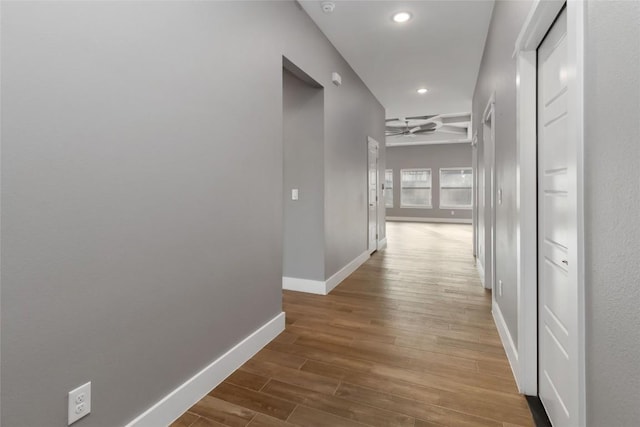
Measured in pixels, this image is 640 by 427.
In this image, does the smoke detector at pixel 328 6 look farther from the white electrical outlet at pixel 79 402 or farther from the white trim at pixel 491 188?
the white electrical outlet at pixel 79 402

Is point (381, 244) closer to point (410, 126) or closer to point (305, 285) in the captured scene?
point (305, 285)

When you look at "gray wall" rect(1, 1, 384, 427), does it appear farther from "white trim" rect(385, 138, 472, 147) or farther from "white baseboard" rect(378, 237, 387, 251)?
"white trim" rect(385, 138, 472, 147)

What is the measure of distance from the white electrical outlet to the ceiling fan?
7.60 metres

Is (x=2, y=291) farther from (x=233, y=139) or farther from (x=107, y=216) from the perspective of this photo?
(x=233, y=139)

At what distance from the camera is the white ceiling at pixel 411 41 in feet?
9.78

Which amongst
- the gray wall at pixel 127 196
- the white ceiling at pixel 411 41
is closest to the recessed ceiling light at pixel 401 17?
the white ceiling at pixel 411 41

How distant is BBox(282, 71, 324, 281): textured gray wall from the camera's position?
3.59m

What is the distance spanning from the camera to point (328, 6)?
2885 mm

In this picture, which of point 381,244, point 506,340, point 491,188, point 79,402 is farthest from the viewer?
point 381,244

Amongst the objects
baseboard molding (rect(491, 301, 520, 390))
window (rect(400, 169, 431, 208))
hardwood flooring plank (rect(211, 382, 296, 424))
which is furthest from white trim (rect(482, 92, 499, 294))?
window (rect(400, 169, 431, 208))

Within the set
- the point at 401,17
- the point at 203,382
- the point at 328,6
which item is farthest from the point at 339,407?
the point at 401,17

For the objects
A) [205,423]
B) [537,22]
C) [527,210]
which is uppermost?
[537,22]

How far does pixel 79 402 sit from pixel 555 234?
217 centimetres

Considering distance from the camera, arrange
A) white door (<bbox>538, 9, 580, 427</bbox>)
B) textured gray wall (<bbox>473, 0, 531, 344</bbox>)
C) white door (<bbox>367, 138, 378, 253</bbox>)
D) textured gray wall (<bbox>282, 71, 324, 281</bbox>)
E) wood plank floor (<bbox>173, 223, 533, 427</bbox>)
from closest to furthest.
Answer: white door (<bbox>538, 9, 580, 427</bbox>)
wood plank floor (<bbox>173, 223, 533, 427</bbox>)
textured gray wall (<bbox>473, 0, 531, 344</bbox>)
textured gray wall (<bbox>282, 71, 324, 281</bbox>)
white door (<bbox>367, 138, 378, 253</bbox>)
